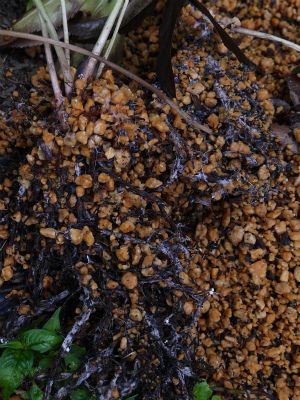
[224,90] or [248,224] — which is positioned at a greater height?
[224,90]

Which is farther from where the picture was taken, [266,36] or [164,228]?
[266,36]

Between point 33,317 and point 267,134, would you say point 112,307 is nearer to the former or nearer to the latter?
point 33,317

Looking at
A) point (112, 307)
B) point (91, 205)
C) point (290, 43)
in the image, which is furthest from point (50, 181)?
point (290, 43)

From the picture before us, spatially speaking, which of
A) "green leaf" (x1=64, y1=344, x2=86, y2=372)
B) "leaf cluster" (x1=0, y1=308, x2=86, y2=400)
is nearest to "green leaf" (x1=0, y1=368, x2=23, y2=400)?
"leaf cluster" (x1=0, y1=308, x2=86, y2=400)

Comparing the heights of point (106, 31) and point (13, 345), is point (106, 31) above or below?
above

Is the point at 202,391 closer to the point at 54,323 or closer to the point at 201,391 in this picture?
the point at 201,391

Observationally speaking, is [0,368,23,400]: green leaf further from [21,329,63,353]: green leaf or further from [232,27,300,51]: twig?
[232,27,300,51]: twig

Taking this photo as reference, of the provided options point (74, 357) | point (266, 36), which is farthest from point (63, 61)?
point (74, 357)
